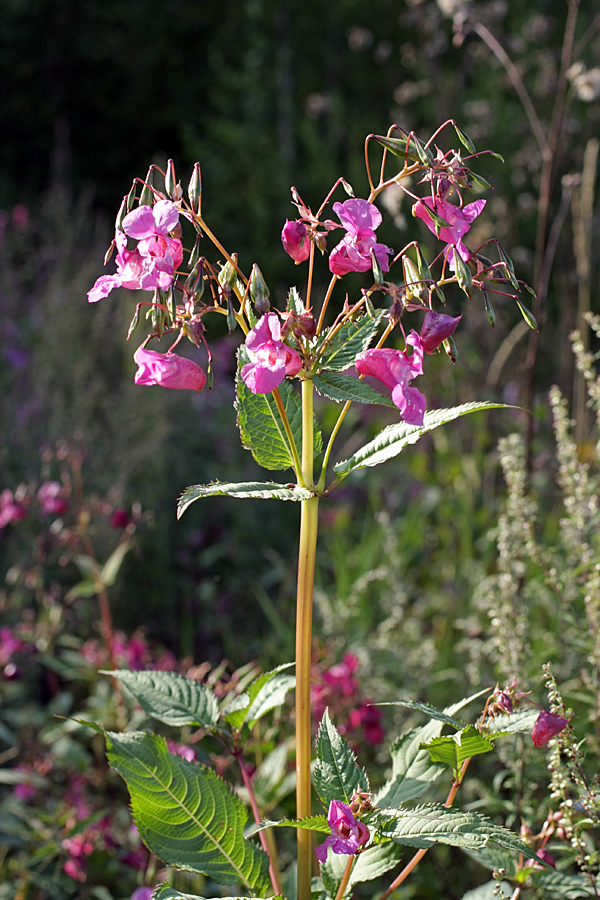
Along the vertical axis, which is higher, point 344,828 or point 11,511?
point 11,511

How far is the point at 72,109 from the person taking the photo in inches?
370

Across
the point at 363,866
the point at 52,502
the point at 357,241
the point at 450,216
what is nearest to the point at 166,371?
the point at 357,241

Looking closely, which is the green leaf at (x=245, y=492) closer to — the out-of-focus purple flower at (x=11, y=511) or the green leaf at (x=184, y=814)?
the green leaf at (x=184, y=814)

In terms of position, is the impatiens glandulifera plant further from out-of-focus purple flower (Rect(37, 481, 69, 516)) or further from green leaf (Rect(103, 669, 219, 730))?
out-of-focus purple flower (Rect(37, 481, 69, 516))

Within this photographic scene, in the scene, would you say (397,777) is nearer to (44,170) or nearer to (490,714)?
(490,714)

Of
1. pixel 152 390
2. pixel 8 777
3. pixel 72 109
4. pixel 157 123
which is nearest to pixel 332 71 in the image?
pixel 157 123

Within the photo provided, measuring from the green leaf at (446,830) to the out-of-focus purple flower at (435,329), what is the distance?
0.46 metres

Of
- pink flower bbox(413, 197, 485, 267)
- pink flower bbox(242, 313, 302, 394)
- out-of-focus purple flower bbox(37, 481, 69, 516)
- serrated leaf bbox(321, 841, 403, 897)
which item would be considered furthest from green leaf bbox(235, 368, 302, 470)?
out-of-focus purple flower bbox(37, 481, 69, 516)

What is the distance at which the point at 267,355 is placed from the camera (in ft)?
2.44

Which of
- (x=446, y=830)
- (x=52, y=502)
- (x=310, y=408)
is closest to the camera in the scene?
(x=446, y=830)

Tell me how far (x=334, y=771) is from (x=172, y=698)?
281mm

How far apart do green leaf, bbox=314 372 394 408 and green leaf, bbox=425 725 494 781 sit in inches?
14.0

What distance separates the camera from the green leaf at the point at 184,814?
2.95 feet

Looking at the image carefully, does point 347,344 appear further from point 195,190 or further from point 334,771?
point 334,771
